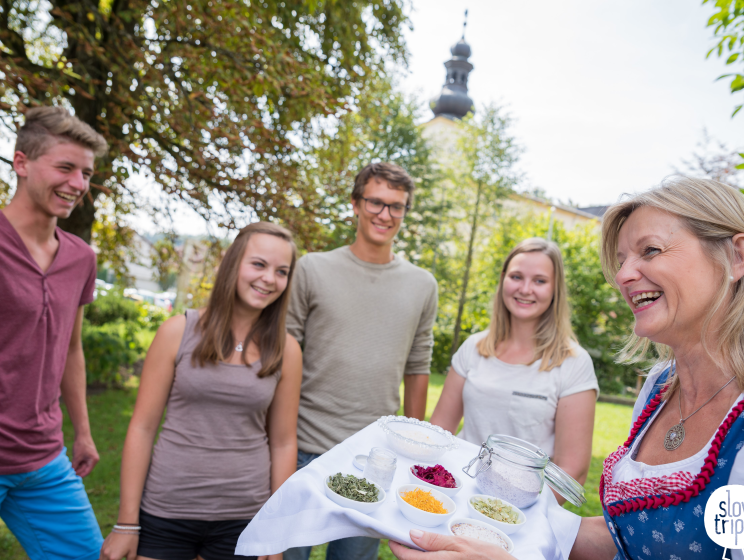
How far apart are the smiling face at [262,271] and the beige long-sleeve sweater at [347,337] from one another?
1.34 feet

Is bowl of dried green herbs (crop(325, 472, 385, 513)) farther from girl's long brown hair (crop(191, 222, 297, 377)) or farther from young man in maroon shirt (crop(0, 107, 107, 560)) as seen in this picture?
young man in maroon shirt (crop(0, 107, 107, 560))

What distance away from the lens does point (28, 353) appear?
2.47 meters

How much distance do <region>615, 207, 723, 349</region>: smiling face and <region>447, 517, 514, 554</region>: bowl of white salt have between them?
803 millimetres

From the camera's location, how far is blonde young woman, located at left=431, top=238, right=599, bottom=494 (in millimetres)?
2523

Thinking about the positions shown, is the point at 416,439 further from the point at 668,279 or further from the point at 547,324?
the point at 547,324

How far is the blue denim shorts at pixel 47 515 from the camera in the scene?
2482mm

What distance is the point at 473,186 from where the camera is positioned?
23.6 meters

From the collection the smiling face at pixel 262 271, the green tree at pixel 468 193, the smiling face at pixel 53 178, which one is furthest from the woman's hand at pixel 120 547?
→ the green tree at pixel 468 193

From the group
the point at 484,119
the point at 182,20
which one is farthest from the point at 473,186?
the point at 182,20

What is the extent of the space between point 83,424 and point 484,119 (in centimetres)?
2238

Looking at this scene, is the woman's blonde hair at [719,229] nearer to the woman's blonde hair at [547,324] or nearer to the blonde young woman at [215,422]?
the woman's blonde hair at [547,324]

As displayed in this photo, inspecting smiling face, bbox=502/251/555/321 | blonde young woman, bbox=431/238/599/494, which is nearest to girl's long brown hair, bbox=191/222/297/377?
blonde young woman, bbox=431/238/599/494

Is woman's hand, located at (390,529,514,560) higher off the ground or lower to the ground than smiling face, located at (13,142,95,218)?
lower

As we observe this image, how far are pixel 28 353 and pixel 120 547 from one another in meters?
1.11
